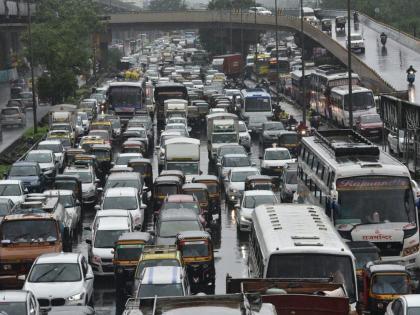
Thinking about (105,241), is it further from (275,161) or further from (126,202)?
(275,161)

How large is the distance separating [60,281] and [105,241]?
559cm

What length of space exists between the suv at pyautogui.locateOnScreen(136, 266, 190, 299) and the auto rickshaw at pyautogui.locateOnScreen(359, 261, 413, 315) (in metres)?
3.35

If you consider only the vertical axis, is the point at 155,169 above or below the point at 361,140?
below

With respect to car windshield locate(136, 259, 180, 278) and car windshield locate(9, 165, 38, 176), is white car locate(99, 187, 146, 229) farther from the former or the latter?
Answer: car windshield locate(136, 259, 180, 278)

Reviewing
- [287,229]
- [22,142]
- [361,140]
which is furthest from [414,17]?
[287,229]

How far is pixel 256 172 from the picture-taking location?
146 feet

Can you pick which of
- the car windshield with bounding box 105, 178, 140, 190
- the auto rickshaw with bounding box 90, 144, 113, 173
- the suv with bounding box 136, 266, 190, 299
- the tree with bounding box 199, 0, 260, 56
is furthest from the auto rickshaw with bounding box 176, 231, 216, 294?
the tree with bounding box 199, 0, 260, 56

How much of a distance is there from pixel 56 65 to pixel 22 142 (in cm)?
2498

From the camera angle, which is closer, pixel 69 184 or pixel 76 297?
pixel 76 297

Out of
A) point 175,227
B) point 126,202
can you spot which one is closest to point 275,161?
point 126,202

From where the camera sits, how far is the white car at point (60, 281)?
24.5 meters

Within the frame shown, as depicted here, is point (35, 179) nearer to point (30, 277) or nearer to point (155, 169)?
point (155, 169)

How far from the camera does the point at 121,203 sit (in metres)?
36.7

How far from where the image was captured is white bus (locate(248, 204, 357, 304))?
20.7 meters
